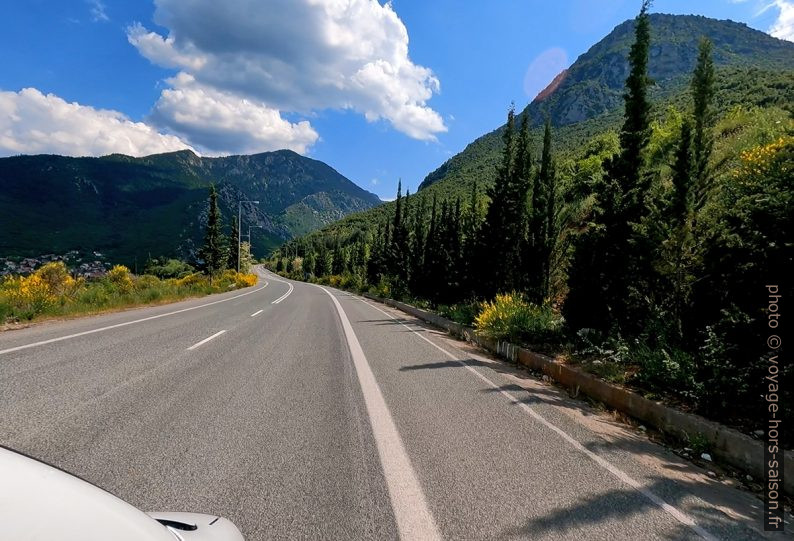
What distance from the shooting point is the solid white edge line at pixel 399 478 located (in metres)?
2.88

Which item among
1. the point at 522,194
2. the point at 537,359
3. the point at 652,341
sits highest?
the point at 522,194

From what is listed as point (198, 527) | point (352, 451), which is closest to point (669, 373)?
point (352, 451)

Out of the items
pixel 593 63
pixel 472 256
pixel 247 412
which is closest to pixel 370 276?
pixel 472 256

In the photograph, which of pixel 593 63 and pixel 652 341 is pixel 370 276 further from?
pixel 593 63

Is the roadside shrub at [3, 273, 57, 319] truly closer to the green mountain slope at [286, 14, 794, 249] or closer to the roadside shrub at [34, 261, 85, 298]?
the roadside shrub at [34, 261, 85, 298]

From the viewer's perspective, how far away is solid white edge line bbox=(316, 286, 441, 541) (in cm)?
288

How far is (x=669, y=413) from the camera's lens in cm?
552

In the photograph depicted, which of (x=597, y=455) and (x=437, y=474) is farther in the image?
(x=597, y=455)

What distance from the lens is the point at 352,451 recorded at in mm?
4098

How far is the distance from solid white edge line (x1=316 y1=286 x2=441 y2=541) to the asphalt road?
0.02m

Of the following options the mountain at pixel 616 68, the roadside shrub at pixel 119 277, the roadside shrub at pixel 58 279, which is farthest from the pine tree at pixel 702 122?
the mountain at pixel 616 68

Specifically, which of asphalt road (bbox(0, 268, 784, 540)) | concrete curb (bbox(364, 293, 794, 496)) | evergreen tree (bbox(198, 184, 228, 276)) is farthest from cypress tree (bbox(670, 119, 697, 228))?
evergreen tree (bbox(198, 184, 228, 276))

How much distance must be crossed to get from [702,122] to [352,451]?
13060 millimetres

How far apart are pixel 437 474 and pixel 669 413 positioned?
3.74 metres
